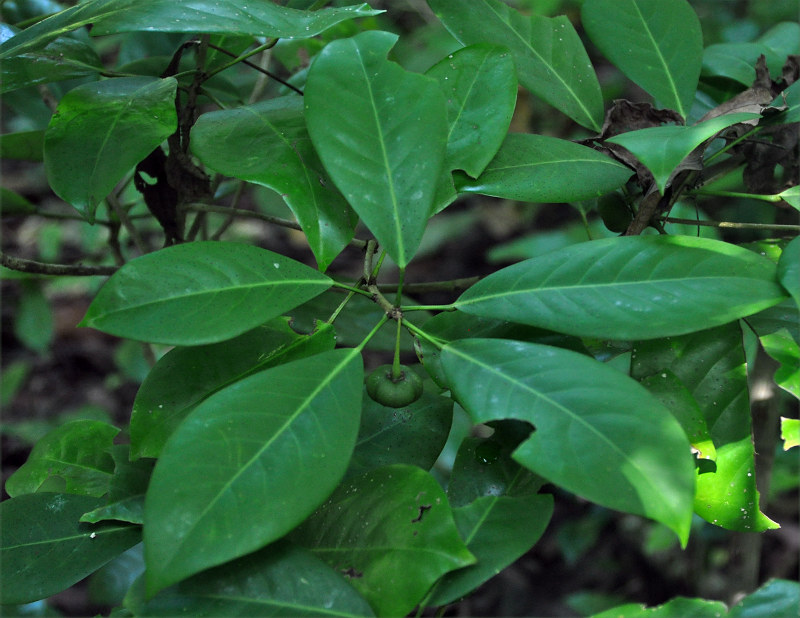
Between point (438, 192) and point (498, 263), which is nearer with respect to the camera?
point (438, 192)

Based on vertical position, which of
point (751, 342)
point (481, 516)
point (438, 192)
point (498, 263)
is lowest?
point (498, 263)

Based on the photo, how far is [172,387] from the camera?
2.47ft

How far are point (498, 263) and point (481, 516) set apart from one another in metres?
2.72

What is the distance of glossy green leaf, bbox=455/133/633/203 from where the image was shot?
0.81 m

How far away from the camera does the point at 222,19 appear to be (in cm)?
73

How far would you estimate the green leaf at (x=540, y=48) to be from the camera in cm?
92

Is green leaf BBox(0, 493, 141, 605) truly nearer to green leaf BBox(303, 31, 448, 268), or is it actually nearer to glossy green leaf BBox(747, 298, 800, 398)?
green leaf BBox(303, 31, 448, 268)

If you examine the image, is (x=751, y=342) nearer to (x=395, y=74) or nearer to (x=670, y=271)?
(x=670, y=271)

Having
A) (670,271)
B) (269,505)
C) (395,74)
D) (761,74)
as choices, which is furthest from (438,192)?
(761,74)

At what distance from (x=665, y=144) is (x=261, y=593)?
578 mm

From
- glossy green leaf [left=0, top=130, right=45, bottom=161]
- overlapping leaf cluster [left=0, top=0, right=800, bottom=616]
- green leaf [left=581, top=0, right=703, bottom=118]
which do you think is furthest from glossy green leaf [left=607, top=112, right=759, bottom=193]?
glossy green leaf [left=0, top=130, right=45, bottom=161]

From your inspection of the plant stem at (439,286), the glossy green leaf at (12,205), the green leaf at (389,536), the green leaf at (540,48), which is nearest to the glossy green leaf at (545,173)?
the green leaf at (540,48)

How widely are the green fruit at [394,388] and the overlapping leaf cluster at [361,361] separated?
0.03 m

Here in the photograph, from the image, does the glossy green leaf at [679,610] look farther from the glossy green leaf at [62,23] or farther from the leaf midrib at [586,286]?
the glossy green leaf at [62,23]
